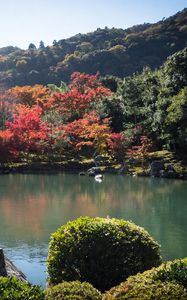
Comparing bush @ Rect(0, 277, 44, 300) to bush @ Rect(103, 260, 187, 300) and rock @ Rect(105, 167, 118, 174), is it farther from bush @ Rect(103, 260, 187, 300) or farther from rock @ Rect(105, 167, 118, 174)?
rock @ Rect(105, 167, 118, 174)

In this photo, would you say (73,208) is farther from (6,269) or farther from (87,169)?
(87,169)

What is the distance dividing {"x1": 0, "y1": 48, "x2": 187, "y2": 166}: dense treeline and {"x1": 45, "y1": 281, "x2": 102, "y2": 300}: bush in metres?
28.5

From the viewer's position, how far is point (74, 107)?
→ 143ft

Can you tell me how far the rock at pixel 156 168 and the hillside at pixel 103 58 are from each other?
145 ft

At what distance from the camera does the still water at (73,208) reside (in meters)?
13.8

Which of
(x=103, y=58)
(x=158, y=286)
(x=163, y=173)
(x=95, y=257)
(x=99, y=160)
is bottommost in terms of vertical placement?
(x=163, y=173)

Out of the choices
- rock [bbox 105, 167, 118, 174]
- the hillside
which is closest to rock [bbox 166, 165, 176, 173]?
rock [bbox 105, 167, 118, 174]

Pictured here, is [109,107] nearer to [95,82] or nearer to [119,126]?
[119,126]

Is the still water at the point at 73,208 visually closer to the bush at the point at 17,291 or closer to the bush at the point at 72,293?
the bush at the point at 72,293

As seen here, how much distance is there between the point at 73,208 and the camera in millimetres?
21109

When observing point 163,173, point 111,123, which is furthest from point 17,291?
point 111,123

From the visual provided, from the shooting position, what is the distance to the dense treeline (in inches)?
1420

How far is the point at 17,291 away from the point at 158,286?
1499 mm

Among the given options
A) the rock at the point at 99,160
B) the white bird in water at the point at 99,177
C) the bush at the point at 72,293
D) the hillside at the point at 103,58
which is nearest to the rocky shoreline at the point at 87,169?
the rock at the point at 99,160
